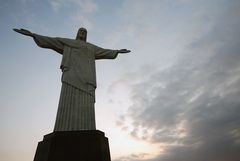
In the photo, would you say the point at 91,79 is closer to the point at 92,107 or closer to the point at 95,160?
the point at 92,107

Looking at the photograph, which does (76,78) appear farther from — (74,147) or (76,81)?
(74,147)

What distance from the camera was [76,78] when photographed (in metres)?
7.70

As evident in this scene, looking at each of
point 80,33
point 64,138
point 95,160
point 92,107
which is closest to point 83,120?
point 92,107

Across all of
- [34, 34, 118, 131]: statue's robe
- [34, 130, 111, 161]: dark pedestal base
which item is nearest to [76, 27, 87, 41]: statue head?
[34, 34, 118, 131]: statue's robe

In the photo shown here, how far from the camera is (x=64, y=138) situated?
5828 millimetres

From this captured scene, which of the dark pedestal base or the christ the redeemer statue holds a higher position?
the christ the redeemer statue

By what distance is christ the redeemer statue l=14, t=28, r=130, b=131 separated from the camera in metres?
6.79

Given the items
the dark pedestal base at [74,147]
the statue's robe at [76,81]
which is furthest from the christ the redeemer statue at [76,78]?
the dark pedestal base at [74,147]

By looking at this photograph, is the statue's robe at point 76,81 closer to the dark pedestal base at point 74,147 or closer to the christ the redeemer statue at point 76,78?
the christ the redeemer statue at point 76,78

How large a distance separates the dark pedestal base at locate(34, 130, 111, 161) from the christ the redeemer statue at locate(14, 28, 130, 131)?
0.69 m

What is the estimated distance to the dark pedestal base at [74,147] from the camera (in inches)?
219

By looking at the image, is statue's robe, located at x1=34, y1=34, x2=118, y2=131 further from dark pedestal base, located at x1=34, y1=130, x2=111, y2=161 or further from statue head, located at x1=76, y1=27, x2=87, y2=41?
dark pedestal base, located at x1=34, y1=130, x2=111, y2=161

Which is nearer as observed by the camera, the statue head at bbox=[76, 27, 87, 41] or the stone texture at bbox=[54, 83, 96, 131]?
the stone texture at bbox=[54, 83, 96, 131]

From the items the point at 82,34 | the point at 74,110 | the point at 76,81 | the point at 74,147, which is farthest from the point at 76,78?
the point at 74,147
